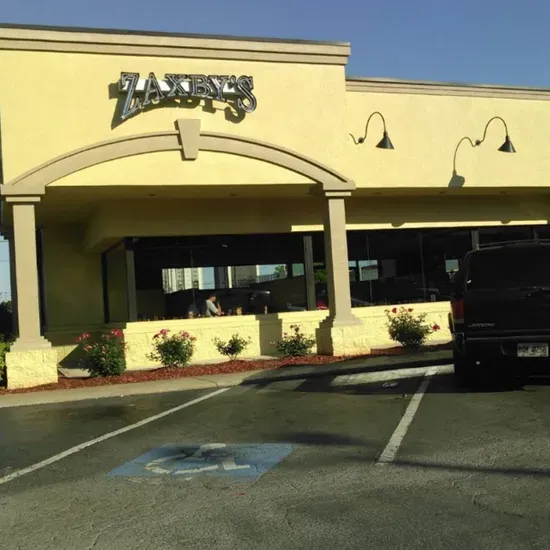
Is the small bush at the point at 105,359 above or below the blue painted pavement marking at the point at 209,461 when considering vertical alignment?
above

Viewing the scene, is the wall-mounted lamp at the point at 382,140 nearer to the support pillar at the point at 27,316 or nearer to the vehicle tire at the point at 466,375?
the vehicle tire at the point at 466,375

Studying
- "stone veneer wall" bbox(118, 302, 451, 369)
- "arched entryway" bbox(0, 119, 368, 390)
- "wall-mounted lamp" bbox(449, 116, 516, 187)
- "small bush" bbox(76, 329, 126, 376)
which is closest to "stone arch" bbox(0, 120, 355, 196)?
"arched entryway" bbox(0, 119, 368, 390)

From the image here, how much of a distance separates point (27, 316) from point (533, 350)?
9.36 metres

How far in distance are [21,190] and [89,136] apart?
175cm

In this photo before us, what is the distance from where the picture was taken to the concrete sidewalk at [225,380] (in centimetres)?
1158

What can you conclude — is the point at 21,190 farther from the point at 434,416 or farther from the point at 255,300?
the point at 434,416

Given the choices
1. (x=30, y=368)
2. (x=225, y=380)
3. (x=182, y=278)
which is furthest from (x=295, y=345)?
(x=30, y=368)

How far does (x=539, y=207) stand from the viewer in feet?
61.7

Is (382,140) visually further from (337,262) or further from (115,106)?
(115,106)

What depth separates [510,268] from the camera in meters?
9.22

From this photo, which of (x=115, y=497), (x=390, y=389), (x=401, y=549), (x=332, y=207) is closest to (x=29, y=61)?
(x=332, y=207)

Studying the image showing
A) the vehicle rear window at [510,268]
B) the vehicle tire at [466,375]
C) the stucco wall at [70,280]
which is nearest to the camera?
the vehicle rear window at [510,268]

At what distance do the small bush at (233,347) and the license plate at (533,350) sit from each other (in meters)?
7.55

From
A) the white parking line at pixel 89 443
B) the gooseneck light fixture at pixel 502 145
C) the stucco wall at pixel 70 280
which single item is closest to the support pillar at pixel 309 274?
Answer: the gooseneck light fixture at pixel 502 145
